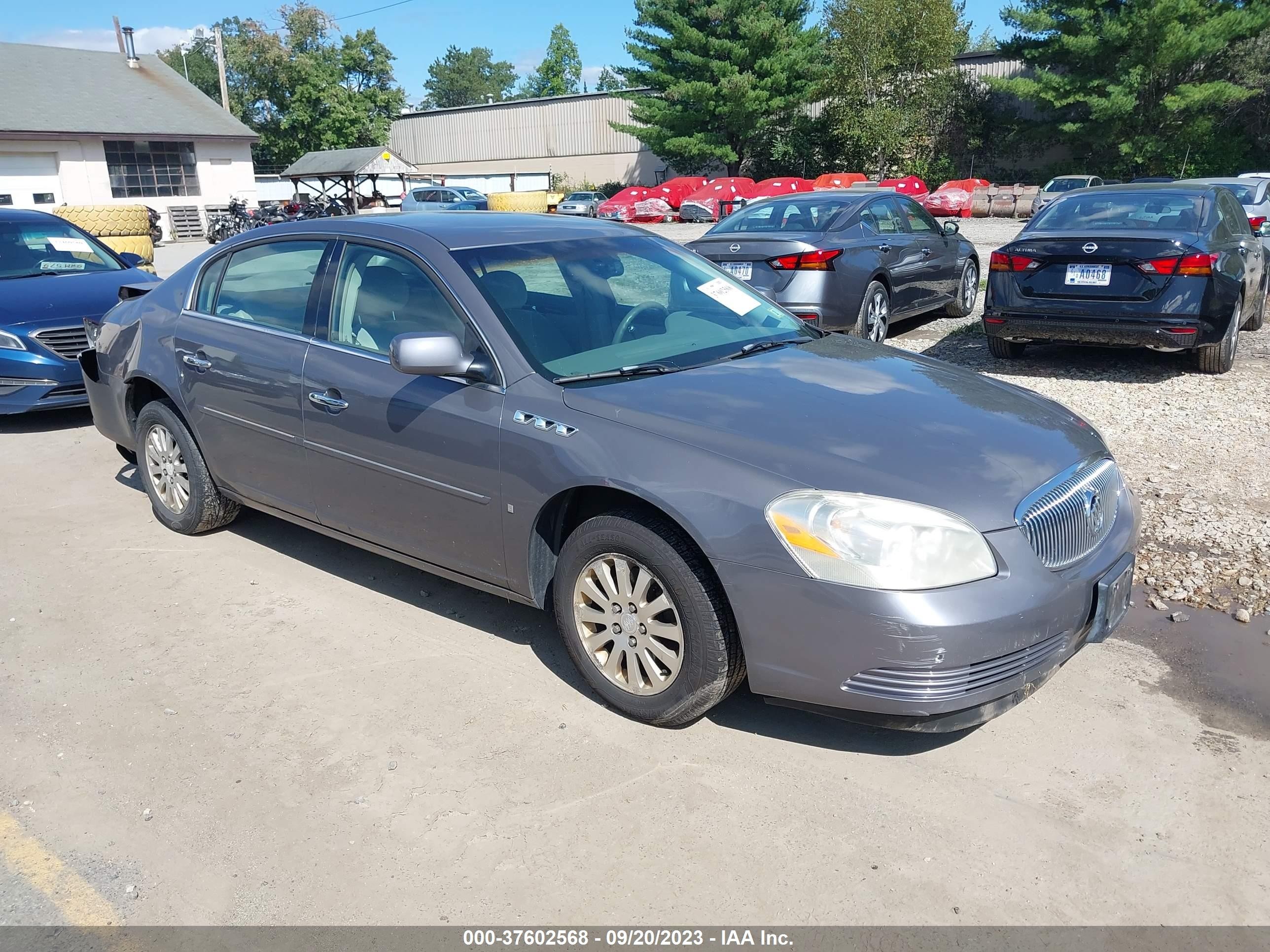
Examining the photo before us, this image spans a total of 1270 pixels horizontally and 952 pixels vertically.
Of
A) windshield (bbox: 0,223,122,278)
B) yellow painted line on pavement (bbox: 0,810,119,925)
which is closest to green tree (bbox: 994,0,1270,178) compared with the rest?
windshield (bbox: 0,223,122,278)

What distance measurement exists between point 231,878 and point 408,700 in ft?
3.34

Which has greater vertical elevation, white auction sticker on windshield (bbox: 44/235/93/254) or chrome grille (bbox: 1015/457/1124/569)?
white auction sticker on windshield (bbox: 44/235/93/254)

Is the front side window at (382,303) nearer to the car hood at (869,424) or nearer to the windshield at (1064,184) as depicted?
the car hood at (869,424)

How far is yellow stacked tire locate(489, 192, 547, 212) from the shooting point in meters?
40.4

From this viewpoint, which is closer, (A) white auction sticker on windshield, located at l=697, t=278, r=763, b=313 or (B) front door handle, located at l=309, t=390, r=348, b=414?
(B) front door handle, located at l=309, t=390, r=348, b=414

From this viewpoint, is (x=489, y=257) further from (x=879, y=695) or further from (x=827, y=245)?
(x=827, y=245)

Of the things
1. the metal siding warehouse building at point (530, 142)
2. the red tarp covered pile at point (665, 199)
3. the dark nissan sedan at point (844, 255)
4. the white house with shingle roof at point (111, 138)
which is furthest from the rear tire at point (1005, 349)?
the metal siding warehouse building at point (530, 142)

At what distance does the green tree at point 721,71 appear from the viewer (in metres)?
45.6

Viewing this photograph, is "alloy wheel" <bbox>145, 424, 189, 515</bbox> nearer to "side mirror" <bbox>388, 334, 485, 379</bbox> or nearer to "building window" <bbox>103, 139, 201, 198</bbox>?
"side mirror" <bbox>388, 334, 485, 379</bbox>

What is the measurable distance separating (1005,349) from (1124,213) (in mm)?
1429

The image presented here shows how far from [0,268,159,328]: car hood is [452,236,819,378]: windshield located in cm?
471

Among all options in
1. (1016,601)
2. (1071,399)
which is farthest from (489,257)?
(1071,399)

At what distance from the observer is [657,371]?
3.84m

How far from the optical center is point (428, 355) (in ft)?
11.9
